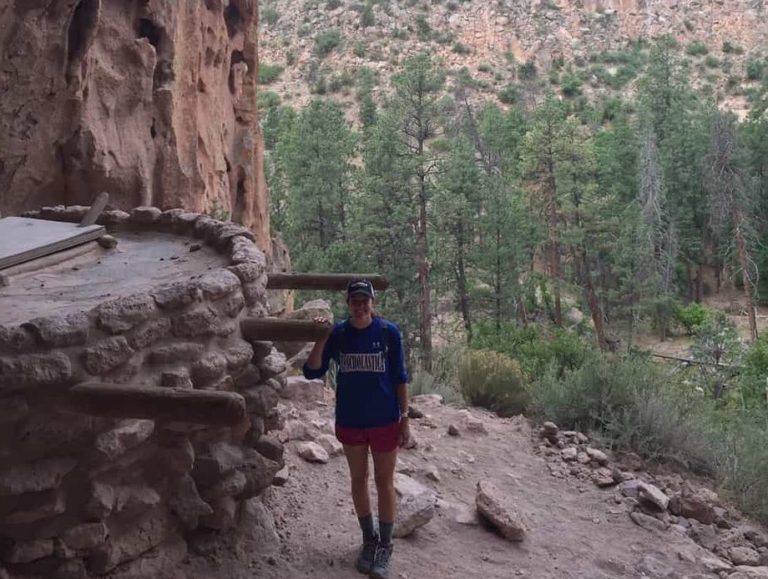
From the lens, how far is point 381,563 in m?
3.60

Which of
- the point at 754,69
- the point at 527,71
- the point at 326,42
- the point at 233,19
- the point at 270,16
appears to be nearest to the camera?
the point at 233,19

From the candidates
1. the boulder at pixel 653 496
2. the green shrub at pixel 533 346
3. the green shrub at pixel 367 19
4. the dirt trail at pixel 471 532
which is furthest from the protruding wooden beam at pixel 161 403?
the green shrub at pixel 367 19

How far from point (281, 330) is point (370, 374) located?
1.51ft

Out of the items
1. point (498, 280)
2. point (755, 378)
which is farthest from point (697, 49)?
point (755, 378)

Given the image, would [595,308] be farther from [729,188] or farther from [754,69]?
[754,69]

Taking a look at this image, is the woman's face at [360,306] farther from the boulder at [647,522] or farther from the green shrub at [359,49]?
the green shrub at [359,49]

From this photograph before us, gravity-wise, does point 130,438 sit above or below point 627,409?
above

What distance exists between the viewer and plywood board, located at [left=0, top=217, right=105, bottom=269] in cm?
408

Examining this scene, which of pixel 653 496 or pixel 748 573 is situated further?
pixel 653 496

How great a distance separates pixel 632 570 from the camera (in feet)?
14.7

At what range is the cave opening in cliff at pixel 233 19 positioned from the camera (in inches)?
474

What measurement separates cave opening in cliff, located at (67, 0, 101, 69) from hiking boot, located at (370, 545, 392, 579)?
5.77 m

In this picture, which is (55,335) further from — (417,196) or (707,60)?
(707,60)

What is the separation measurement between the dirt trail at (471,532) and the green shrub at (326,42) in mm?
45699
